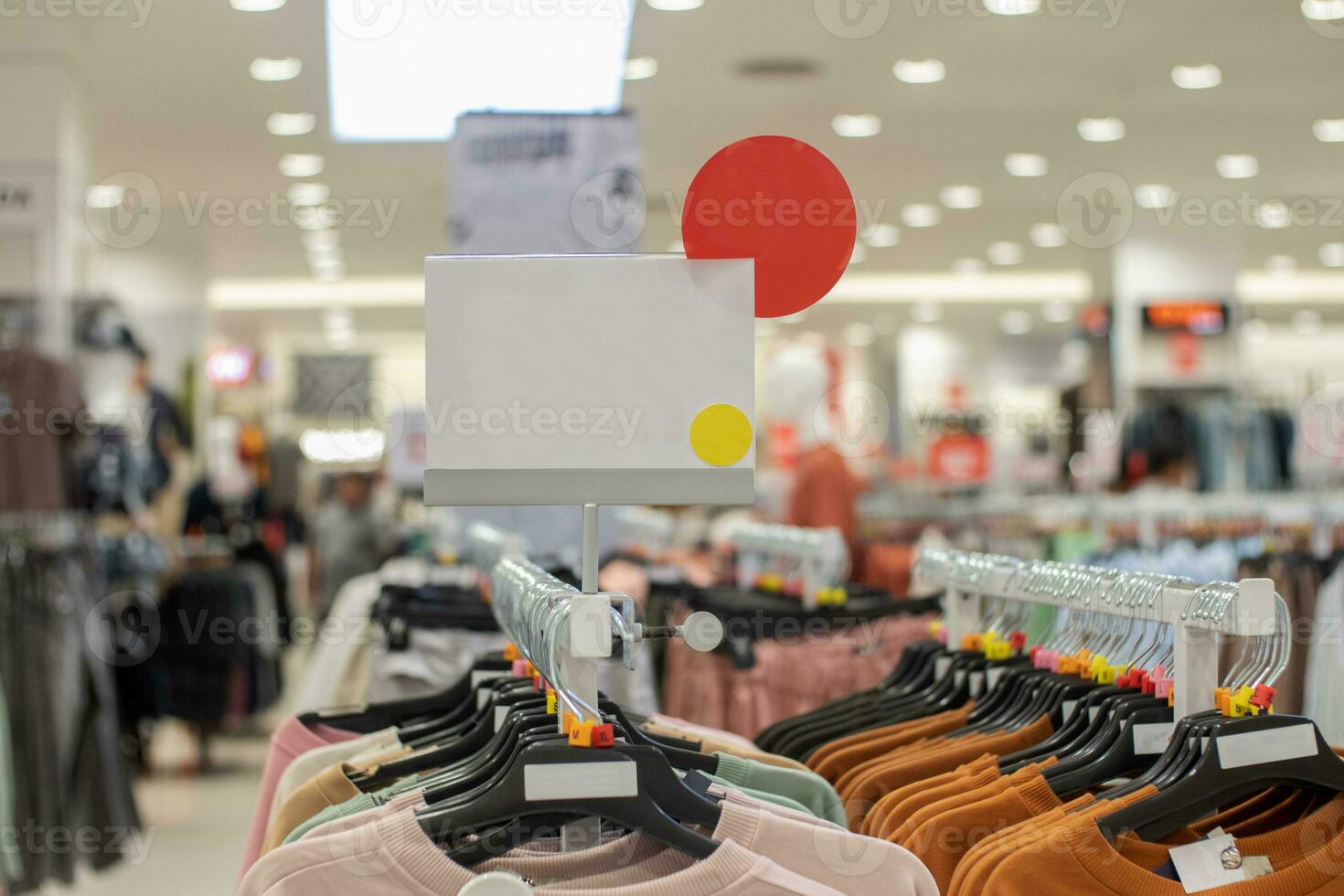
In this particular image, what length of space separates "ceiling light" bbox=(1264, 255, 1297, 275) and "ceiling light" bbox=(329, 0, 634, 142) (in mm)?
8157

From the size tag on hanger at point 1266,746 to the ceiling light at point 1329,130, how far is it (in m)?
7.15

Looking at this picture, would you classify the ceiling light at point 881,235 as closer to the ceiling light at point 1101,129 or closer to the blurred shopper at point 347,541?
the ceiling light at point 1101,129

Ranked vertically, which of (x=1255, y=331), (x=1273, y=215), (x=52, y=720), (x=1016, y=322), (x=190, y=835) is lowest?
(x=190, y=835)

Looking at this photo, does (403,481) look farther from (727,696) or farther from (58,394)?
(727,696)

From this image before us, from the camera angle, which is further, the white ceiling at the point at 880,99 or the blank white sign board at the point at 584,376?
the white ceiling at the point at 880,99

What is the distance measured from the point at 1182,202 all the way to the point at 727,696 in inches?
317

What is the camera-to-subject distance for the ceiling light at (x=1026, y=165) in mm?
8547

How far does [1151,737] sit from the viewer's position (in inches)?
60.8

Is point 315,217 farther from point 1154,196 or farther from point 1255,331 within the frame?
point 1255,331

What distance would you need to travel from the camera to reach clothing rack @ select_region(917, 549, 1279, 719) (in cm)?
148

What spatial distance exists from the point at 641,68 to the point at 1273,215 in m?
5.94

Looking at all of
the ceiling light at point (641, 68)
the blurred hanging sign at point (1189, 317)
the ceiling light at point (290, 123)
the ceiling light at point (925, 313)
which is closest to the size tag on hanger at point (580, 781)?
the ceiling light at point (641, 68)

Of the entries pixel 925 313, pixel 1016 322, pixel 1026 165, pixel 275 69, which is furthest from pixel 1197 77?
pixel 1016 322

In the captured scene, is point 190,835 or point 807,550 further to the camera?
point 190,835
